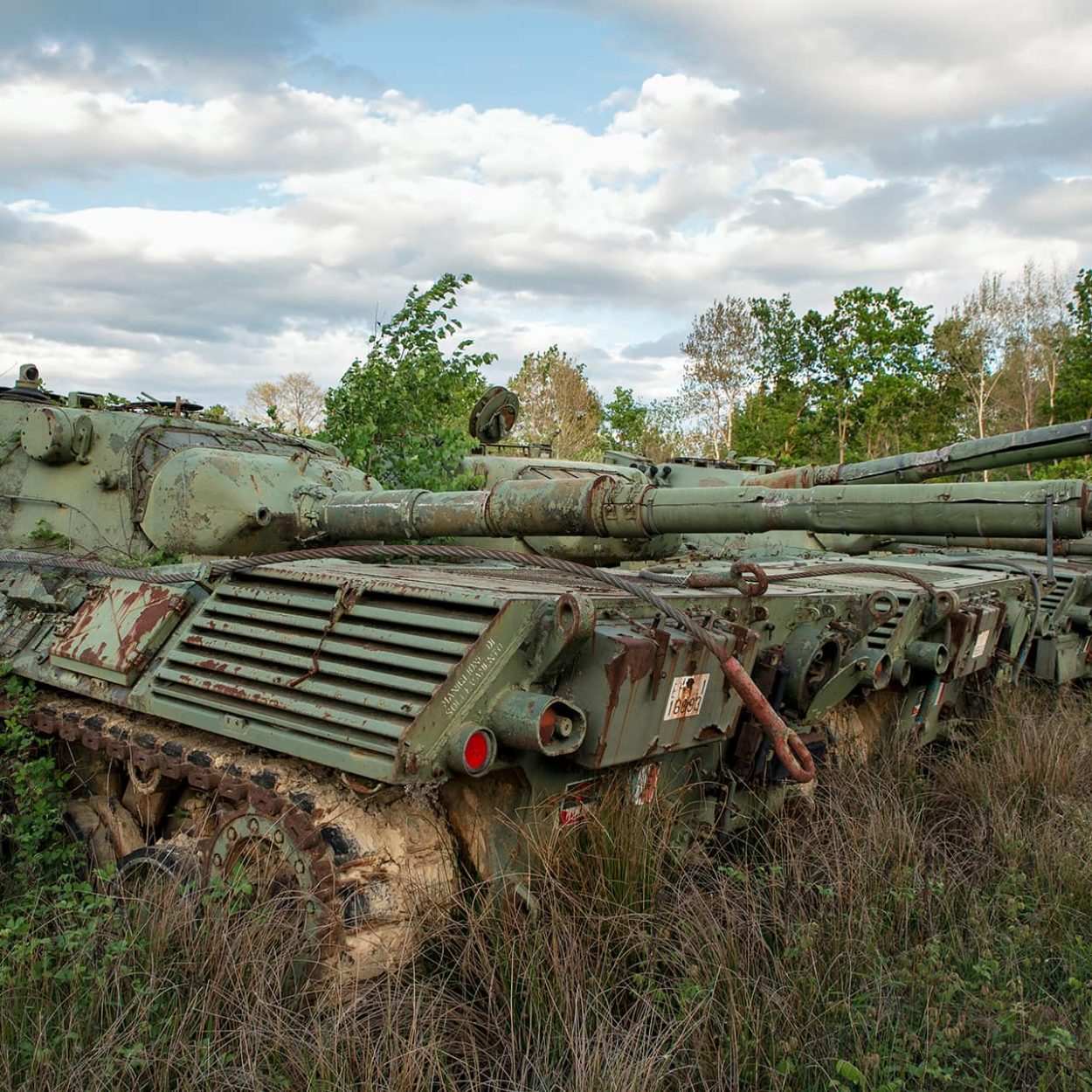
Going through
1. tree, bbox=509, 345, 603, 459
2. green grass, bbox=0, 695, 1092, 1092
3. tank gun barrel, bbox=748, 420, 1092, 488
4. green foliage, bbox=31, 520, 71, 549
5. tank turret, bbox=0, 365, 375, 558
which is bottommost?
green grass, bbox=0, 695, 1092, 1092

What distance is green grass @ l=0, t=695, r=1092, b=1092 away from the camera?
9.03 feet

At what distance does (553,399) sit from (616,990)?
3224 cm

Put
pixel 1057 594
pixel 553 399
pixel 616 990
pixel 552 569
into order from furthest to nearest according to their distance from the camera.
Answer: pixel 553 399 → pixel 1057 594 → pixel 552 569 → pixel 616 990

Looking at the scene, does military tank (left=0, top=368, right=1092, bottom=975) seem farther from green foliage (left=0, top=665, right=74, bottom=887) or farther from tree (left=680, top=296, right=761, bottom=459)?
tree (left=680, top=296, right=761, bottom=459)

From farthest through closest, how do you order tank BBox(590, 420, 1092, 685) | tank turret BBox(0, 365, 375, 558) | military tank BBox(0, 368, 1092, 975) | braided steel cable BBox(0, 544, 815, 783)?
tank turret BBox(0, 365, 375, 558) < tank BBox(590, 420, 1092, 685) < braided steel cable BBox(0, 544, 815, 783) < military tank BBox(0, 368, 1092, 975)

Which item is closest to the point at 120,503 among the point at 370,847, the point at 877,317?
the point at 370,847

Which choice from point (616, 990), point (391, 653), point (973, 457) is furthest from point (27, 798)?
point (973, 457)

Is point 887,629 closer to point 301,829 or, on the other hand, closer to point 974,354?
point 301,829

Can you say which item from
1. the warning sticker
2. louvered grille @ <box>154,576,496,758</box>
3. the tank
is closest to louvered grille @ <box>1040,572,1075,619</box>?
the tank

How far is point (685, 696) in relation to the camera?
3689 mm

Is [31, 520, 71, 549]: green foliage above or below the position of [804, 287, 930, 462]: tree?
below

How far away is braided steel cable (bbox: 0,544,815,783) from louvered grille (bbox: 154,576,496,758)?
199 millimetres

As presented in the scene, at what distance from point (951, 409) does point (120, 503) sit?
30.2m

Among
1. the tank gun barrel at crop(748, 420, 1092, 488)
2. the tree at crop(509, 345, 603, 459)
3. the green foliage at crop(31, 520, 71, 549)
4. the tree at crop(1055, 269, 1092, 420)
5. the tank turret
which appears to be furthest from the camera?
the tree at crop(509, 345, 603, 459)
